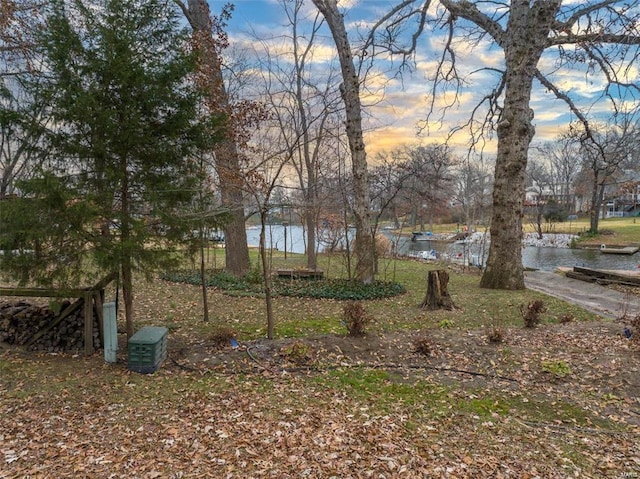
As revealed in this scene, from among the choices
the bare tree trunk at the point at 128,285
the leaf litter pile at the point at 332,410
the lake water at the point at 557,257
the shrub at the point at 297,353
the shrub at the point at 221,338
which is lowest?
the lake water at the point at 557,257

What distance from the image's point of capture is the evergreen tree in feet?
11.2

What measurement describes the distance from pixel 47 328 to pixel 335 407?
127 inches

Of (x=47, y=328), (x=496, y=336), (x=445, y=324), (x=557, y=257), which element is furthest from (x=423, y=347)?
(x=557, y=257)

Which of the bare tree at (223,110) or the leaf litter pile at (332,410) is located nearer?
the leaf litter pile at (332,410)

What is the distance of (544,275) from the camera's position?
1220cm

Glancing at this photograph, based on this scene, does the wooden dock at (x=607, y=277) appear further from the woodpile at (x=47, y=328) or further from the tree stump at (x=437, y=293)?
the woodpile at (x=47, y=328)

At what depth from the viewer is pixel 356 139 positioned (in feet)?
26.9

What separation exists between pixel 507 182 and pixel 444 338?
15.3 ft

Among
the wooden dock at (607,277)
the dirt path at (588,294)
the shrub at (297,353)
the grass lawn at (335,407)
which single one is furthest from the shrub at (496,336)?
the wooden dock at (607,277)

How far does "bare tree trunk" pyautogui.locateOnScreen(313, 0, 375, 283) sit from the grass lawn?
3310 mm

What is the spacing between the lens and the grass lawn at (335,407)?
2502 mm

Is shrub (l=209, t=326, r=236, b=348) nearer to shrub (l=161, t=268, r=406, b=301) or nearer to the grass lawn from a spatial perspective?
the grass lawn

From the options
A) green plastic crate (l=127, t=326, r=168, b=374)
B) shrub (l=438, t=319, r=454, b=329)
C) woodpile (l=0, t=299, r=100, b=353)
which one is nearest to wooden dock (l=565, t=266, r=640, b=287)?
shrub (l=438, t=319, r=454, b=329)

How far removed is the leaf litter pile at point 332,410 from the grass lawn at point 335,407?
0.01 m
